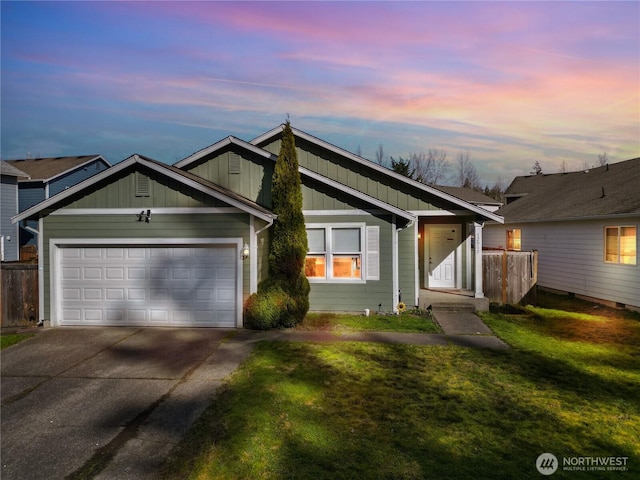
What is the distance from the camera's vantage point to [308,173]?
10953 millimetres

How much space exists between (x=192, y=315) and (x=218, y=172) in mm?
4847

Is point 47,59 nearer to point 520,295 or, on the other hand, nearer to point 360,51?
point 360,51

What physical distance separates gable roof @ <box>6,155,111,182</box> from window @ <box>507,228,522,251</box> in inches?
1106

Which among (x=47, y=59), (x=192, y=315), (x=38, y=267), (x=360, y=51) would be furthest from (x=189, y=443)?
(x=47, y=59)

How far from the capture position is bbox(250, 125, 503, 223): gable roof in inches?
452

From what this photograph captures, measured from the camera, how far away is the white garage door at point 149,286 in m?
9.45

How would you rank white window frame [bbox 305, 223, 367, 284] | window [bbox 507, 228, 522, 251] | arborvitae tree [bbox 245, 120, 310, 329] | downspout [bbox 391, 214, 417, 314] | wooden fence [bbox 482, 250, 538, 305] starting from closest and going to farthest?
arborvitae tree [bbox 245, 120, 310, 329] → downspout [bbox 391, 214, 417, 314] → white window frame [bbox 305, 223, 367, 284] → wooden fence [bbox 482, 250, 538, 305] → window [bbox 507, 228, 522, 251]

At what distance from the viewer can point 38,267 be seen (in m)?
9.59

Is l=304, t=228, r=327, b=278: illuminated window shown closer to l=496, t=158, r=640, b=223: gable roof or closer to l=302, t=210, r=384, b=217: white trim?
l=302, t=210, r=384, b=217: white trim

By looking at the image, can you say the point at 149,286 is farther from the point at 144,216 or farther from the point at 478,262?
the point at 478,262

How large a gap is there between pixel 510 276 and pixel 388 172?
559 centimetres

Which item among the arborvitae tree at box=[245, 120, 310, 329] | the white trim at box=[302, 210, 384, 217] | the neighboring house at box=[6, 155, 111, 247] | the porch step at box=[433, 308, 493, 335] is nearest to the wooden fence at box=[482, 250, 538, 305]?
the porch step at box=[433, 308, 493, 335]

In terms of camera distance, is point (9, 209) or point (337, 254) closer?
point (337, 254)

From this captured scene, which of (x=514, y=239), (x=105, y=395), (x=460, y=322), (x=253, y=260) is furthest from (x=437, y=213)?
(x=105, y=395)
